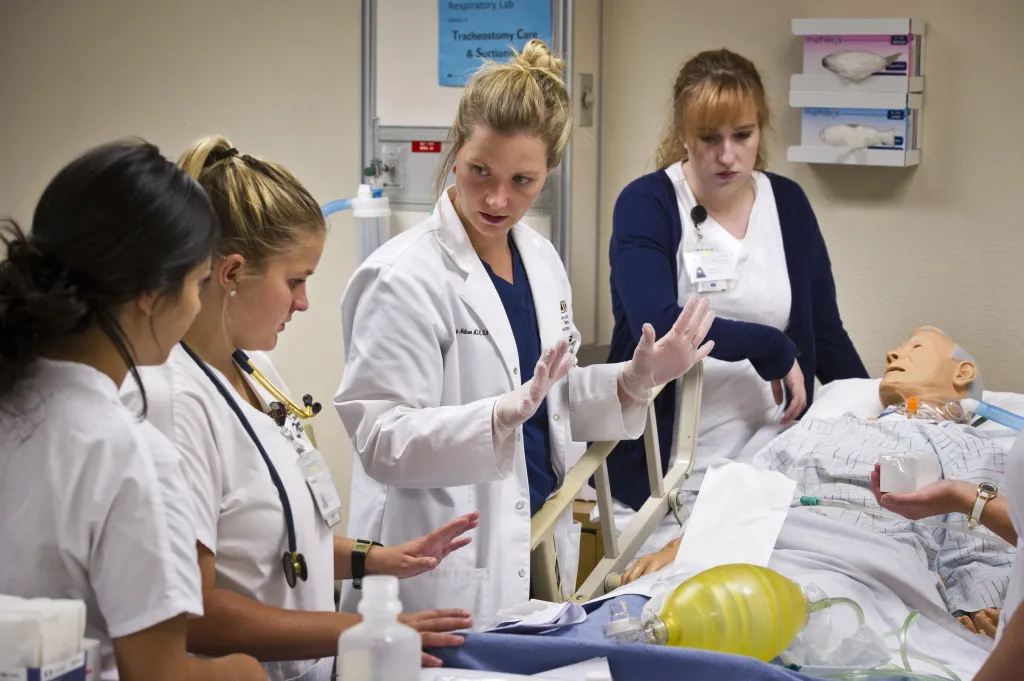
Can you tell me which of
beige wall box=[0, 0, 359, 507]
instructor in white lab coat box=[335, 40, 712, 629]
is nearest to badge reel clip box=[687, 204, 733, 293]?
instructor in white lab coat box=[335, 40, 712, 629]

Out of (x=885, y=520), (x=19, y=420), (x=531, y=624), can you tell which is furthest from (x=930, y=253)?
(x=19, y=420)

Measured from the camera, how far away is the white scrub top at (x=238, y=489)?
4.38 feet

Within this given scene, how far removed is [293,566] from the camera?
143 cm

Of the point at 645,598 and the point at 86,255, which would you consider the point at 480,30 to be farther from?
the point at 86,255

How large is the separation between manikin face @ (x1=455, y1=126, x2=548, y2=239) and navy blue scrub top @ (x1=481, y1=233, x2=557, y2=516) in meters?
0.13

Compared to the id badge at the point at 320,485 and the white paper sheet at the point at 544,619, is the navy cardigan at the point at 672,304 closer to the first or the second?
the white paper sheet at the point at 544,619

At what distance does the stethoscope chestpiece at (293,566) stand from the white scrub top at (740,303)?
1.78m

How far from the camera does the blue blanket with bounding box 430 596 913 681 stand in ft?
4.78

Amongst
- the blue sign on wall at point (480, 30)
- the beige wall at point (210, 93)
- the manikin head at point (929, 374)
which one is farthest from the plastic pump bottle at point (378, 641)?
the beige wall at point (210, 93)

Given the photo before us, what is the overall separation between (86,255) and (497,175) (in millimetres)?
1069

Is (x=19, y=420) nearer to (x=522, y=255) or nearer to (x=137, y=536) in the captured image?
(x=137, y=536)

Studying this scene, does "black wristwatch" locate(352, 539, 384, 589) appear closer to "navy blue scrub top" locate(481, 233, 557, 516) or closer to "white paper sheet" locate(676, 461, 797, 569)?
"navy blue scrub top" locate(481, 233, 557, 516)

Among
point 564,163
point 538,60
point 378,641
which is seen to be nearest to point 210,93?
point 564,163

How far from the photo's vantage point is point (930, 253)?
363 cm
